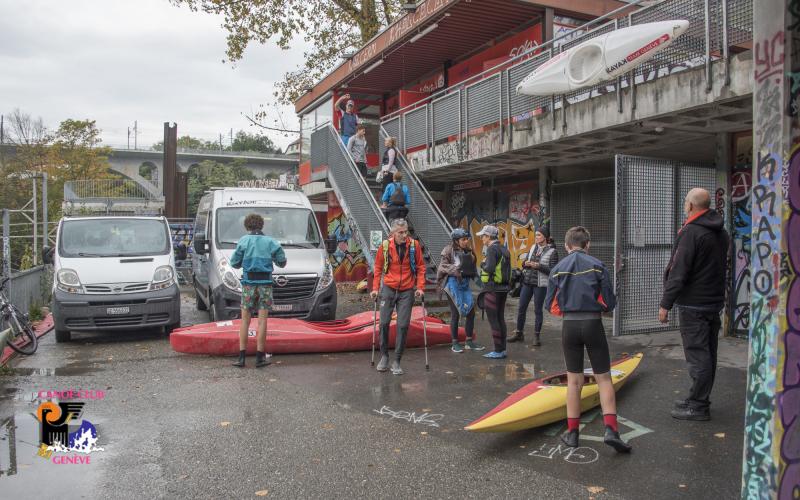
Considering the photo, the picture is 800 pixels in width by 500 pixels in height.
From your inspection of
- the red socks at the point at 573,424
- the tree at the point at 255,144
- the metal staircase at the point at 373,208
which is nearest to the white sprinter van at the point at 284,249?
the metal staircase at the point at 373,208

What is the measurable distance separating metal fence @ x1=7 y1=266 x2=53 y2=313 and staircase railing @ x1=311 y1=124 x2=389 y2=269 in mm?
6878

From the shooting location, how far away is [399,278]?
7.98 m

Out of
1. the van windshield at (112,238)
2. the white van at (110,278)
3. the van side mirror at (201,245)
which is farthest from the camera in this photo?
the van side mirror at (201,245)

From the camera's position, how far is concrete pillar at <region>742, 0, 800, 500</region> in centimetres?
290

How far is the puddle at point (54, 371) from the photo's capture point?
26.2ft

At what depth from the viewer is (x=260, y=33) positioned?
22812 mm

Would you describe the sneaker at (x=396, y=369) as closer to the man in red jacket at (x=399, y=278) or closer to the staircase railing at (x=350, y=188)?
the man in red jacket at (x=399, y=278)

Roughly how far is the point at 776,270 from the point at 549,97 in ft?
28.0

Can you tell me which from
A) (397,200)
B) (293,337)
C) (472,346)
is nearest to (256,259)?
(293,337)

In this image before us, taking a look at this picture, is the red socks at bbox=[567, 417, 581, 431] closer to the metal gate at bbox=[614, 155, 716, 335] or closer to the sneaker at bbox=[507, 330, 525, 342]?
the sneaker at bbox=[507, 330, 525, 342]

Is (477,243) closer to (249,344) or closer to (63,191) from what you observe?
(249,344)

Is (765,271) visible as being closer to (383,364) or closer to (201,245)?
(383,364)

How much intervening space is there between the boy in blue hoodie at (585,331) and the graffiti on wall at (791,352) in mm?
2145

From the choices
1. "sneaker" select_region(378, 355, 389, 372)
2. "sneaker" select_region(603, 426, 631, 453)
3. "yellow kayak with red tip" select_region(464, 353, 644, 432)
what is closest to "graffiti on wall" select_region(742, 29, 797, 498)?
"sneaker" select_region(603, 426, 631, 453)
